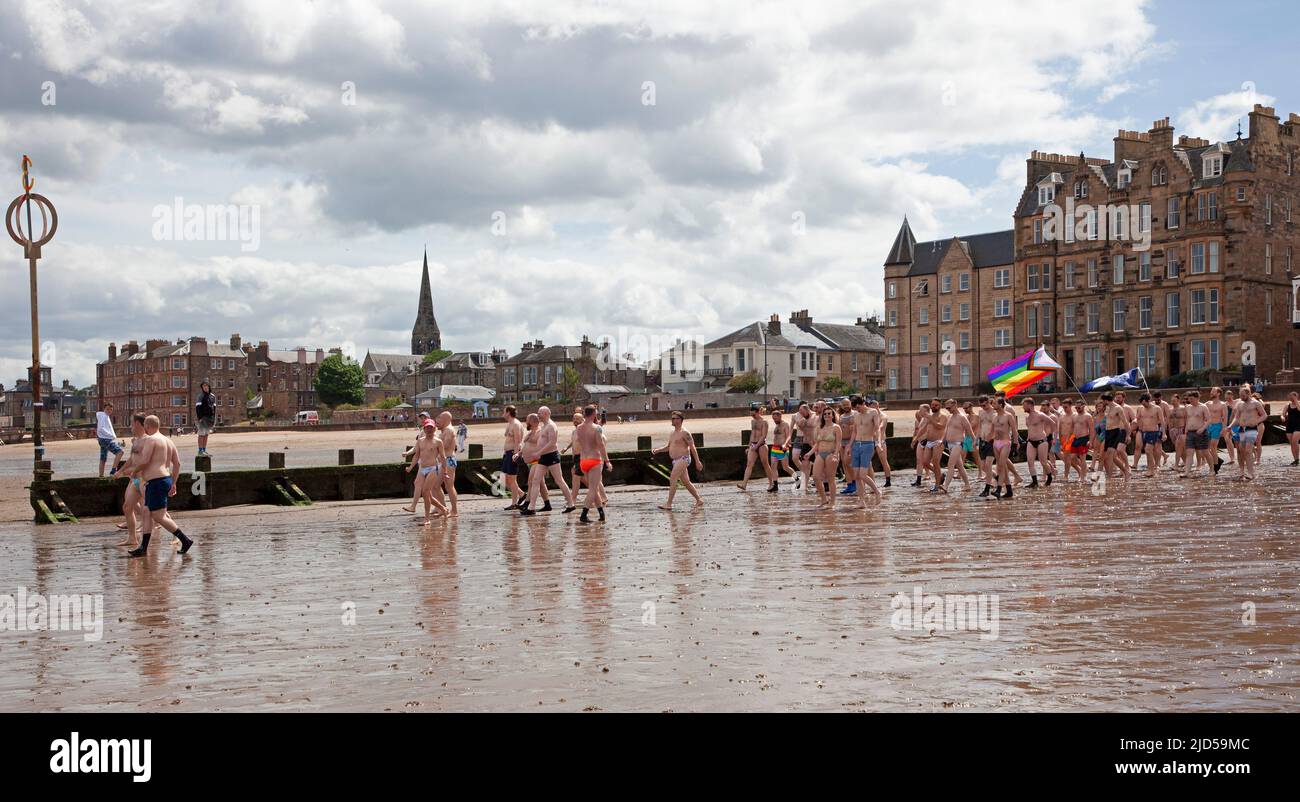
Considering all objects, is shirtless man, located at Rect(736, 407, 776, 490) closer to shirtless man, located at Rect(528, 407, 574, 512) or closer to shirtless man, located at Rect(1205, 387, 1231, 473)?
shirtless man, located at Rect(528, 407, 574, 512)

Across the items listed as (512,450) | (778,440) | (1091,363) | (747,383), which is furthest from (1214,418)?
(747,383)

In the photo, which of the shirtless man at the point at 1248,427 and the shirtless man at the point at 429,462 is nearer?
the shirtless man at the point at 429,462

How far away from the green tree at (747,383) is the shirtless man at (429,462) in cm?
7948

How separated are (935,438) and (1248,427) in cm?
665

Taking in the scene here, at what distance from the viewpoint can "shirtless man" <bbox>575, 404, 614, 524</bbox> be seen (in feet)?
58.7

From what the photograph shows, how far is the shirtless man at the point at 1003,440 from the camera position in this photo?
21.5 meters

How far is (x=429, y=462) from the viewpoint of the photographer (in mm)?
19391

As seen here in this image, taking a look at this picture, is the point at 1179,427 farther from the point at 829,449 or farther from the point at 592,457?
the point at 592,457

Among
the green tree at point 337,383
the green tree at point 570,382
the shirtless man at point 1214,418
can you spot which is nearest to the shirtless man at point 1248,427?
the shirtless man at point 1214,418

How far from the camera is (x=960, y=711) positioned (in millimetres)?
6324

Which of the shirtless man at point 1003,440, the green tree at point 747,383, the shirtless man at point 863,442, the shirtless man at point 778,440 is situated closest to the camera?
the shirtless man at point 863,442

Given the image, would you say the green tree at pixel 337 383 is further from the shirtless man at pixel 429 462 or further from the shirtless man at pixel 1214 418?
the shirtless man at pixel 429 462

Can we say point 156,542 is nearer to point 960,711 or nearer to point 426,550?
point 426,550
